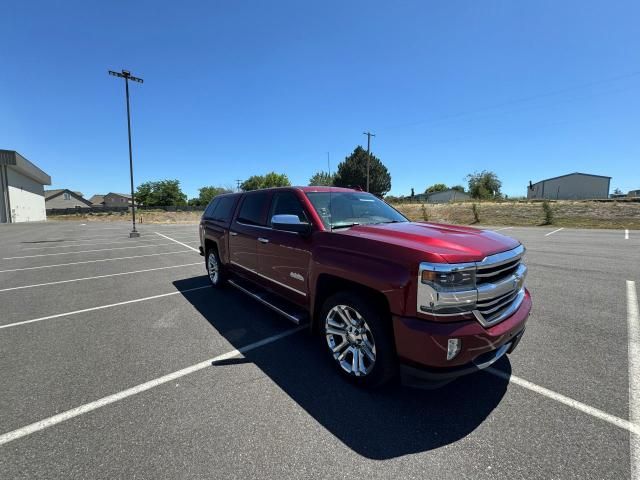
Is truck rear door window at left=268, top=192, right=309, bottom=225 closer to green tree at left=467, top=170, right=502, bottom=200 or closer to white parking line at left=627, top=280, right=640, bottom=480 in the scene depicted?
white parking line at left=627, top=280, right=640, bottom=480

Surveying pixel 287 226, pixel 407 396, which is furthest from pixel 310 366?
pixel 287 226

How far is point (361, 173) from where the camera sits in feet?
216

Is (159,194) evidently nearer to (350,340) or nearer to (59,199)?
(59,199)

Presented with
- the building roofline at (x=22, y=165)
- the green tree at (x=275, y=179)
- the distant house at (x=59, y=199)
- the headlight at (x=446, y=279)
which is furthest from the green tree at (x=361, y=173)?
the distant house at (x=59, y=199)

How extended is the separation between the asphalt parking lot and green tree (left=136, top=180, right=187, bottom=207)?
92182mm

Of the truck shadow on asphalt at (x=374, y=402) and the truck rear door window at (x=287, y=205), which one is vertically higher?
the truck rear door window at (x=287, y=205)

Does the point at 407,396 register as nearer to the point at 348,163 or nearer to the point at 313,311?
the point at 313,311

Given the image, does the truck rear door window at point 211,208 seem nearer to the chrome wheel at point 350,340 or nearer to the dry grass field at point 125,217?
the chrome wheel at point 350,340

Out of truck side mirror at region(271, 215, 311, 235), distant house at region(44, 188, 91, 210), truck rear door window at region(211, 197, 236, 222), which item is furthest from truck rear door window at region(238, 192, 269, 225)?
distant house at region(44, 188, 91, 210)

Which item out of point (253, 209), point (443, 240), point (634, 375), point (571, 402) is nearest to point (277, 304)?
point (253, 209)

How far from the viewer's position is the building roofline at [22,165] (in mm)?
35812

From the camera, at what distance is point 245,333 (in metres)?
4.16

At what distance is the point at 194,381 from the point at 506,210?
111 feet

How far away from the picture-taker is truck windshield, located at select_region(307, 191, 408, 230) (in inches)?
142
